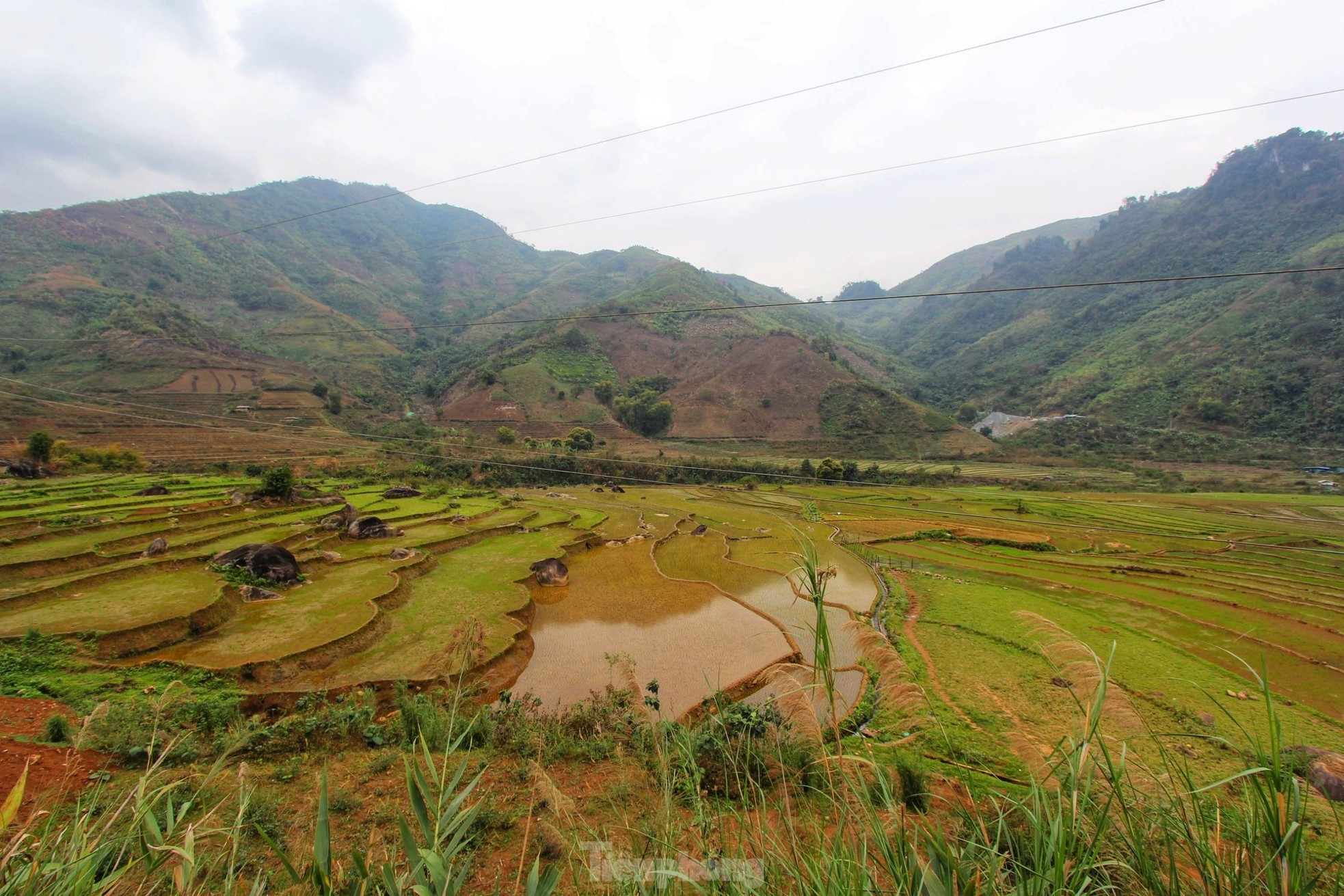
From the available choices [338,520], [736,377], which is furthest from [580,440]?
[338,520]

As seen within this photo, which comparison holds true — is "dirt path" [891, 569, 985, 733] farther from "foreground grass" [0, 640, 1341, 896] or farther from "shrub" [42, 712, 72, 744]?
"shrub" [42, 712, 72, 744]

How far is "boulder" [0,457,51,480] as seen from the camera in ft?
85.6

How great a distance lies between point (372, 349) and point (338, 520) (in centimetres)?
8710

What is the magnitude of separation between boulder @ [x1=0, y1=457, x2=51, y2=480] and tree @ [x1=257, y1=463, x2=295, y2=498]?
11.6 metres

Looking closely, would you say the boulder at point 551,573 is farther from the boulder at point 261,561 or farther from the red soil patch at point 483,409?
the red soil patch at point 483,409

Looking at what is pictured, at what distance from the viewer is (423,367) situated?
102500mm

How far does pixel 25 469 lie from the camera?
26266mm

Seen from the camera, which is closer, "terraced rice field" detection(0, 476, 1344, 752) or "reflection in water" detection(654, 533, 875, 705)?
"terraced rice field" detection(0, 476, 1344, 752)

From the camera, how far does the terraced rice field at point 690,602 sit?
1279 centimetres

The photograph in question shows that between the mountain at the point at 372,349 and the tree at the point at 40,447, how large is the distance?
15576 mm

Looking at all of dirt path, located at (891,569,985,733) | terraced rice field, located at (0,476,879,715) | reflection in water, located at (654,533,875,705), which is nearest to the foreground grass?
terraced rice field, located at (0,476,879,715)

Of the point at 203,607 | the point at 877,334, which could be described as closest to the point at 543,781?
the point at 203,607

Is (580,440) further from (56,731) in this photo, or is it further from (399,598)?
(56,731)

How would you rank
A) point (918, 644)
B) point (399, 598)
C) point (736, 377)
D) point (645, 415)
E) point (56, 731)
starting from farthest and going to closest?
point (736, 377), point (645, 415), point (399, 598), point (918, 644), point (56, 731)
